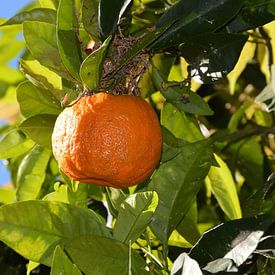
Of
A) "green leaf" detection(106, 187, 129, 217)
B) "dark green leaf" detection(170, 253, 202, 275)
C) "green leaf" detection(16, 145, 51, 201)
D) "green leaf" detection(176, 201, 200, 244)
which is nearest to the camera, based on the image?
"dark green leaf" detection(170, 253, 202, 275)

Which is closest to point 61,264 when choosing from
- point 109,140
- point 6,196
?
point 109,140

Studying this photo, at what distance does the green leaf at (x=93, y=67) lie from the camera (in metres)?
1.08

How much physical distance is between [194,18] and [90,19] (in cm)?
15

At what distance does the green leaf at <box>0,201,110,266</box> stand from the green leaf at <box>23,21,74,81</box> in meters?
0.22

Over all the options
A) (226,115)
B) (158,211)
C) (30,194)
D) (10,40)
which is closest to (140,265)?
(158,211)

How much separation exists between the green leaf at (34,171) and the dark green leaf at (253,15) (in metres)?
0.48

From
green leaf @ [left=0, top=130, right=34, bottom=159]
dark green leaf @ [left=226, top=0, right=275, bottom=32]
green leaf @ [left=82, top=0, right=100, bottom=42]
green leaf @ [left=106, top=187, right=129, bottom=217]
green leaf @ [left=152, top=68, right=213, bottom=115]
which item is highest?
green leaf @ [left=82, top=0, right=100, bottom=42]

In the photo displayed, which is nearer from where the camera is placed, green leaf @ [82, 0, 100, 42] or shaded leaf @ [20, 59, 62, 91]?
green leaf @ [82, 0, 100, 42]

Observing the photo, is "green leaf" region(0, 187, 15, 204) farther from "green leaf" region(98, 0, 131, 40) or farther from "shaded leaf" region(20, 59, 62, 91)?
"green leaf" region(98, 0, 131, 40)

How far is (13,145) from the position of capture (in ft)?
5.17

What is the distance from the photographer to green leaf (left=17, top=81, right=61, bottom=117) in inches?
53.7

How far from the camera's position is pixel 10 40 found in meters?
1.84

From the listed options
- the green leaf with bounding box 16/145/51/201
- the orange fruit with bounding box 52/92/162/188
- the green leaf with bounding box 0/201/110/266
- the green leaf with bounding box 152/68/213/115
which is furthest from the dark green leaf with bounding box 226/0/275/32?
the green leaf with bounding box 16/145/51/201

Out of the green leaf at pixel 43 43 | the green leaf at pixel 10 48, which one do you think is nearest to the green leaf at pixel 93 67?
the green leaf at pixel 43 43
